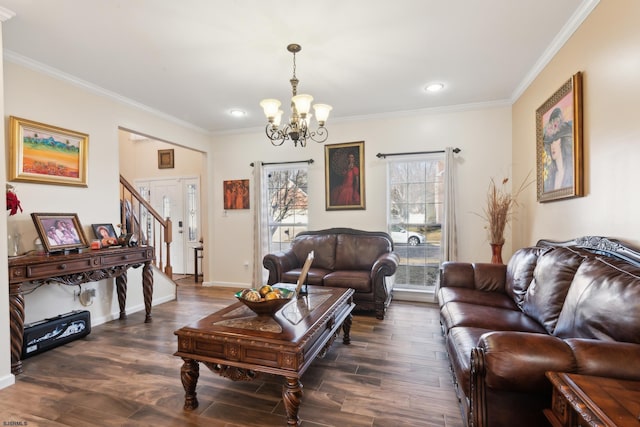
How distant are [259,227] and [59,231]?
256 cm

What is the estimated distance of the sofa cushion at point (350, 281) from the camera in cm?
359

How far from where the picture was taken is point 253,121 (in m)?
4.82

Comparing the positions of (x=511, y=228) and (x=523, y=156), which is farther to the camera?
(x=511, y=228)

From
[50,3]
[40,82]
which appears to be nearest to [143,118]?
[40,82]

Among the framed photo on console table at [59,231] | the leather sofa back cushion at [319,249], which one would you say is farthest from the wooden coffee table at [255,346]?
the leather sofa back cushion at [319,249]

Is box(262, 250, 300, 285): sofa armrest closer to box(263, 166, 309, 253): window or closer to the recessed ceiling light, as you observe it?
box(263, 166, 309, 253): window

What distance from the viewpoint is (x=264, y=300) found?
1964 millimetres

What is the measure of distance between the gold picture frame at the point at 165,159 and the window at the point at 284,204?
2.58 m

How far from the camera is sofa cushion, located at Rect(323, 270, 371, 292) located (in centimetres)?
359

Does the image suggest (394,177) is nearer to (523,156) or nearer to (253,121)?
(523,156)

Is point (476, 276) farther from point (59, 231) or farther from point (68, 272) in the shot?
point (59, 231)

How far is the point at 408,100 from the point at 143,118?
3574 mm

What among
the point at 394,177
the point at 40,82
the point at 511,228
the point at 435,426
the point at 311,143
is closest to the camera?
the point at 435,426

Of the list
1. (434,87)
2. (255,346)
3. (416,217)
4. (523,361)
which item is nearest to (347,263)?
(416,217)
